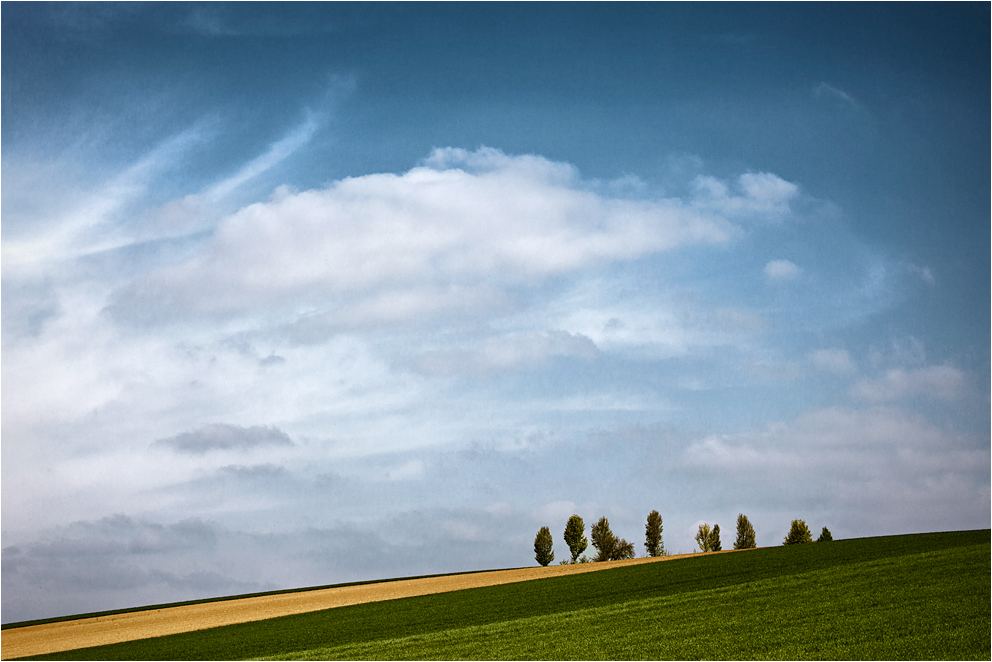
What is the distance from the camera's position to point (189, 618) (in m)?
48.0

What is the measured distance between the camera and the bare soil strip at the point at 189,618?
1654 inches

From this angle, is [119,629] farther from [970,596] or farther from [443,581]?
[970,596]

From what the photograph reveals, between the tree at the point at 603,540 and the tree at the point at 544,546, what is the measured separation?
7273 millimetres

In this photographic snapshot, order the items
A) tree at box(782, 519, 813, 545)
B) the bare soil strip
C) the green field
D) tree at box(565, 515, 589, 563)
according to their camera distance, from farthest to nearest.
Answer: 1. tree at box(565, 515, 589, 563)
2. tree at box(782, 519, 813, 545)
3. the bare soil strip
4. the green field

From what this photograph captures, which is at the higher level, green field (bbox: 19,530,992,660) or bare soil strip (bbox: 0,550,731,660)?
green field (bbox: 19,530,992,660)

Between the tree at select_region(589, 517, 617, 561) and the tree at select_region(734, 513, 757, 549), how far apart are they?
18541 millimetres

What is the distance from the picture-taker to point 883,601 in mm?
24062

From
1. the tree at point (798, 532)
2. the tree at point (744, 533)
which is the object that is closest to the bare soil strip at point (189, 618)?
the tree at point (798, 532)

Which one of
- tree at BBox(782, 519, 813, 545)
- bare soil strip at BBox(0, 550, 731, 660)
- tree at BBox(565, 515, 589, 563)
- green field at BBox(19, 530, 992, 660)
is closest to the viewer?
green field at BBox(19, 530, 992, 660)

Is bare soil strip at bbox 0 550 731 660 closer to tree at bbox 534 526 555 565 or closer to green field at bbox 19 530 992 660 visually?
green field at bbox 19 530 992 660

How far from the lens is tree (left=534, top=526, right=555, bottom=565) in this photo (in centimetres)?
11262

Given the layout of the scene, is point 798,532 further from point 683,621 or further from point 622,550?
point 683,621

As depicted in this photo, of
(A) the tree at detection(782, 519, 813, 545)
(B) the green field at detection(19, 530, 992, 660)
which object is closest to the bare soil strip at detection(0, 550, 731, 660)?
(B) the green field at detection(19, 530, 992, 660)

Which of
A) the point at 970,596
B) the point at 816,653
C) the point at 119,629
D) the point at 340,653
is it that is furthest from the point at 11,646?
the point at 970,596
